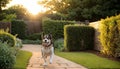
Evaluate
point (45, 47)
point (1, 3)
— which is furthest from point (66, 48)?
point (1, 3)

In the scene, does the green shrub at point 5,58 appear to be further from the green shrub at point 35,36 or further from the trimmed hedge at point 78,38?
the green shrub at point 35,36

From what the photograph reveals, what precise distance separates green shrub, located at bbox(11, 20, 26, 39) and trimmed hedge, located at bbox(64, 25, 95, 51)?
837cm

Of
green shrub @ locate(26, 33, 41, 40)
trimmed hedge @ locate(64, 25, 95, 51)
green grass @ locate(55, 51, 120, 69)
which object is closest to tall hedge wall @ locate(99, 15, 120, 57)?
green grass @ locate(55, 51, 120, 69)

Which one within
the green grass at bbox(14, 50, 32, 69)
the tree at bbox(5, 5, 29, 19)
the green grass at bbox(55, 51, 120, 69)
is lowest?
the green grass at bbox(55, 51, 120, 69)

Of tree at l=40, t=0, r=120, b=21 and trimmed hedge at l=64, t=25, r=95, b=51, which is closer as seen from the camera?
trimmed hedge at l=64, t=25, r=95, b=51

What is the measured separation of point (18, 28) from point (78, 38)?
346 inches

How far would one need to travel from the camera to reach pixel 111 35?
11.4 meters

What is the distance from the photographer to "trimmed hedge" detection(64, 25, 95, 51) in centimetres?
1549

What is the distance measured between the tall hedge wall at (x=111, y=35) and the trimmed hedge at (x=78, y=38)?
305 cm

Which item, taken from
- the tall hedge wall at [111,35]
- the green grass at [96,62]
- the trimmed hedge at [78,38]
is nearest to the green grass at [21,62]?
the green grass at [96,62]

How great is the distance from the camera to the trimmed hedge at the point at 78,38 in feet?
50.8

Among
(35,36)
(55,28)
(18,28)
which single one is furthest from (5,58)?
(35,36)

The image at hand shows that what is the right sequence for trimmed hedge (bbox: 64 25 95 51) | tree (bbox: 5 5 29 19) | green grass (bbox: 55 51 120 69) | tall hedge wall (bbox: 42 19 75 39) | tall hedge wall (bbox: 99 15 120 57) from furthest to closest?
1. tree (bbox: 5 5 29 19)
2. tall hedge wall (bbox: 42 19 75 39)
3. trimmed hedge (bbox: 64 25 95 51)
4. tall hedge wall (bbox: 99 15 120 57)
5. green grass (bbox: 55 51 120 69)

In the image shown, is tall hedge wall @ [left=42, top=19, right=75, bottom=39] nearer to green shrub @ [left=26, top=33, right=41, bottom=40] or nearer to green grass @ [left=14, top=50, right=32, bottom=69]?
green shrub @ [left=26, top=33, right=41, bottom=40]
